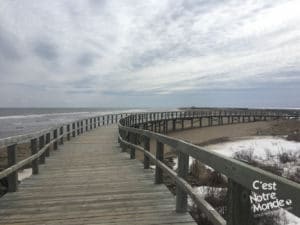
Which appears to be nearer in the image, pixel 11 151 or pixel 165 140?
pixel 165 140

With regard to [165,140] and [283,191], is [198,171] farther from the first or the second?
[283,191]

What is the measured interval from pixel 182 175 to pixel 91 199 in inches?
70.8

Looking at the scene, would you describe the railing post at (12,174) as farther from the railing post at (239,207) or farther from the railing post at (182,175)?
the railing post at (239,207)

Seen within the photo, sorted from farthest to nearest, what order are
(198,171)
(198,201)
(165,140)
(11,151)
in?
(198,171)
(11,151)
(165,140)
(198,201)

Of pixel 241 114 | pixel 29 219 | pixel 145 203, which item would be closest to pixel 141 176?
pixel 145 203

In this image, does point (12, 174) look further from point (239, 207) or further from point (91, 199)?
point (239, 207)

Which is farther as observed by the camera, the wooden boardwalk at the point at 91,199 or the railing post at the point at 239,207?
the wooden boardwalk at the point at 91,199

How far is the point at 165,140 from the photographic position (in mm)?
5930

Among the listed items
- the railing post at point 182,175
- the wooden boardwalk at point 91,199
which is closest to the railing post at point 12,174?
the wooden boardwalk at point 91,199

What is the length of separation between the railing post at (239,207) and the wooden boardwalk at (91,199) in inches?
76.2

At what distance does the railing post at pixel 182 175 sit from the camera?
489 centimetres

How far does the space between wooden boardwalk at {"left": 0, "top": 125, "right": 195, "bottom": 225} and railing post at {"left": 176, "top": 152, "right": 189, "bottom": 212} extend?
0.40 ft

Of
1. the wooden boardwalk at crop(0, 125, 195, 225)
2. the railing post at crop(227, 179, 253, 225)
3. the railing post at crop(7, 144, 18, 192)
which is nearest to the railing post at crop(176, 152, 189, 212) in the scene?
the wooden boardwalk at crop(0, 125, 195, 225)

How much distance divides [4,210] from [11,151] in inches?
59.6
